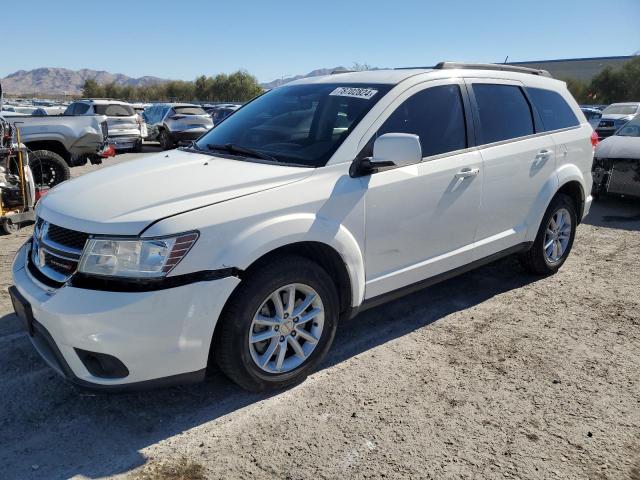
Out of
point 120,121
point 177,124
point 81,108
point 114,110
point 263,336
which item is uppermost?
point 81,108

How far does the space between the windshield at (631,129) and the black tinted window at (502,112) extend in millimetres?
5896

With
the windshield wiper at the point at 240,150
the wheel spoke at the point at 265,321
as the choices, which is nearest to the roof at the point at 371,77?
the windshield wiper at the point at 240,150

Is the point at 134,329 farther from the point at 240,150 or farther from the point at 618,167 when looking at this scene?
the point at 618,167

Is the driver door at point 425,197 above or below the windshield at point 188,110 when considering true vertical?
below

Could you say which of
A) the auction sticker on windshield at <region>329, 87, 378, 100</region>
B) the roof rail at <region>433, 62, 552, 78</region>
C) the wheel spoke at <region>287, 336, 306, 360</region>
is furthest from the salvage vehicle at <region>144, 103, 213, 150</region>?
the wheel spoke at <region>287, 336, 306, 360</region>

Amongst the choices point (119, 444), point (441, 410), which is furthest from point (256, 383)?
point (441, 410)

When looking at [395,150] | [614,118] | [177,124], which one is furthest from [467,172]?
[614,118]

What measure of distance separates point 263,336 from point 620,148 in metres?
7.87

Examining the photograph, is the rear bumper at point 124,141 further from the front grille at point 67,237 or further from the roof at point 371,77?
the front grille at point 67,237

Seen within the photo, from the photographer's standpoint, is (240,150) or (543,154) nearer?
(240,150)

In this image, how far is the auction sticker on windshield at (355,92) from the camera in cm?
354

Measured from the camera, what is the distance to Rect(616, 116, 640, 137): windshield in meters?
9.23

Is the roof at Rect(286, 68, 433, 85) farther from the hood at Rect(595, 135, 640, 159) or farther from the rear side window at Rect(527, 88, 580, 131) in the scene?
the hood at Rect(595, 135, 640, 159)

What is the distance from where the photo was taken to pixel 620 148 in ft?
28.0
